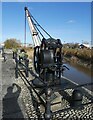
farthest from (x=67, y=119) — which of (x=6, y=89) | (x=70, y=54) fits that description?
(x=70, y=54)

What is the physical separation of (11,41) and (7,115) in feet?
194

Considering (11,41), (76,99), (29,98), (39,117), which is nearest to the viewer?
(76,99)

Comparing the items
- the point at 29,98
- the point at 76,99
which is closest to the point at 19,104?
the point at 29,98

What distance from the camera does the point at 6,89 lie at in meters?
9.05

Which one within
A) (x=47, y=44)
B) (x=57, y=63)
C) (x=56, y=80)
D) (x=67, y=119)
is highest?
(x=47, y=44)

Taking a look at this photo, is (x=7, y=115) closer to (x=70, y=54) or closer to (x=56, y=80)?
(x=56, y=80)

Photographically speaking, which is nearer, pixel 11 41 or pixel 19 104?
pixel 19 104

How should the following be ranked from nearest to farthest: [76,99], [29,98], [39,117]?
[76,99]
[39,117]
[29,98]

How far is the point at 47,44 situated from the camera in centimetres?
538

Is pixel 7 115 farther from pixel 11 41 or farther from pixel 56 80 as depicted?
pixel 11 41

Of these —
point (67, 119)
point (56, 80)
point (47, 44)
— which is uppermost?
point (47, 44)

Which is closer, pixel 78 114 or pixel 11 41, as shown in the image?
pixel 78 114

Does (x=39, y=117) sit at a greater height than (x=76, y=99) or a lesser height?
lesser

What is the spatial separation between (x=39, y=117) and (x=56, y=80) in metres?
1.05
